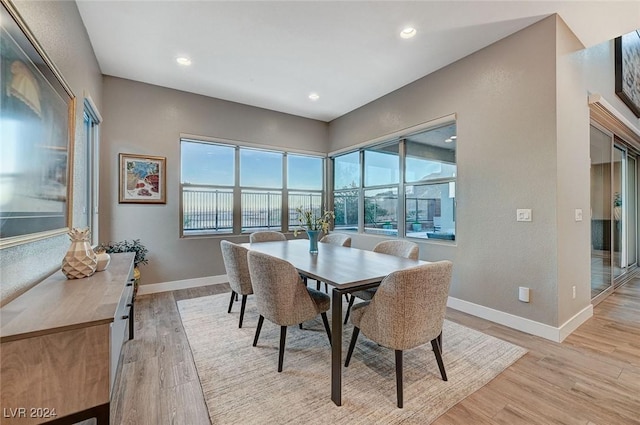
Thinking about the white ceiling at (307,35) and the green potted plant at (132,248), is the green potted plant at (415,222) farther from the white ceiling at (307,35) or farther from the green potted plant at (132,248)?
the green potted plant at (132,248)

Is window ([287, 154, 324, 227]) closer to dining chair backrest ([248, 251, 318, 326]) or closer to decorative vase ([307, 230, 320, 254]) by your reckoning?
decorative vase ([307, 230, 320, 254])

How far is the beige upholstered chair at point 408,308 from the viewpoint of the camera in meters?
1.58

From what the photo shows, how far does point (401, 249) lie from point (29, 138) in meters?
2.79

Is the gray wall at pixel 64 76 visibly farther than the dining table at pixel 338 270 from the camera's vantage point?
No

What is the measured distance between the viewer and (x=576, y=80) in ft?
9.08

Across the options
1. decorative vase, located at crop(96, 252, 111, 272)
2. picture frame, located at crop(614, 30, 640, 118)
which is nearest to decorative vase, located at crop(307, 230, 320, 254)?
decorative vase, located at crop(96, 252, 111, 272)

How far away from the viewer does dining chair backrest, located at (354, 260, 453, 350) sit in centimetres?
158

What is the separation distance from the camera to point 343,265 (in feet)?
7.11

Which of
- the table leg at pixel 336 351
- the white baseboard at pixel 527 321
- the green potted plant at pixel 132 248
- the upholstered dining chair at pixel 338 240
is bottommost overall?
the white baseboard at pixel 527 321

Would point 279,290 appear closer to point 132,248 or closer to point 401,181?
point 132,248

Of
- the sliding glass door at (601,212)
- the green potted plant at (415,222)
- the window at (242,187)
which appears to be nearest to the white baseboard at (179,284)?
the window at (242,187)

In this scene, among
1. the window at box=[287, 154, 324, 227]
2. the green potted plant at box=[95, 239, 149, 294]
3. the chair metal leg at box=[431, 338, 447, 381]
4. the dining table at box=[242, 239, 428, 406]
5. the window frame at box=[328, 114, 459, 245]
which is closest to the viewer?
the dining table at box=[242, 239, 428, 406]

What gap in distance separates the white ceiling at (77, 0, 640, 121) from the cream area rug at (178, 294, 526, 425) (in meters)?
2.92

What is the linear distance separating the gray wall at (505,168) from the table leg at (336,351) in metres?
2.12
